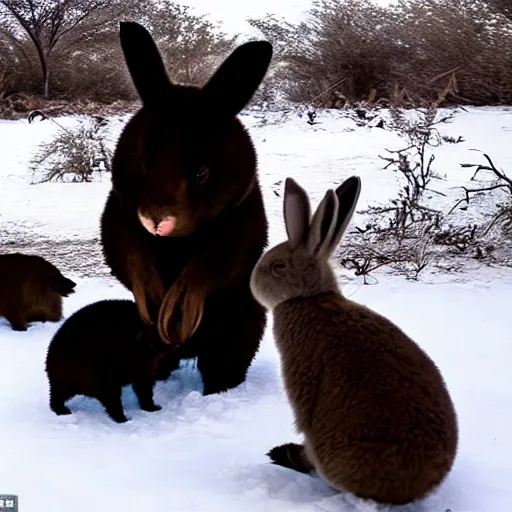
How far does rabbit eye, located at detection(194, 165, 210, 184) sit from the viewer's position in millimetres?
1247

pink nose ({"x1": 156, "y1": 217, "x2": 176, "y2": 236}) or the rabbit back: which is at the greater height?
pink nose ({"x1": 156, "y1": 217, "x2": 176, "y2": 236})

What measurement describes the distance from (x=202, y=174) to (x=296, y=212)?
0.66ft

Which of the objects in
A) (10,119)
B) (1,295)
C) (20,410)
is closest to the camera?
(20,410)

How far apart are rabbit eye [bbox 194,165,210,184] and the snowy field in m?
0.42

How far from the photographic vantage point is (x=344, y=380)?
1.05 m

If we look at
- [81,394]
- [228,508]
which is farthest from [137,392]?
[228,508]

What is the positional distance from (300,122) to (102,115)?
0.68 meters

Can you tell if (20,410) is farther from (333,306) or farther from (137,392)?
(333,306)

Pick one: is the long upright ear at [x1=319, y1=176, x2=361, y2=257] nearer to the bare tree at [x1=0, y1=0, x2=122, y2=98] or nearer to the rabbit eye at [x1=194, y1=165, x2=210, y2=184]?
the rabbit eye at [x1=194, y1=165, x2=210, y2=184]

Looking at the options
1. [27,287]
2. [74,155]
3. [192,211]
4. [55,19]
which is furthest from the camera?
[74,155]

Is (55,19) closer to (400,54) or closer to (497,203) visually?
(400,54)

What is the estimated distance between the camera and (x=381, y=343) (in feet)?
3.54

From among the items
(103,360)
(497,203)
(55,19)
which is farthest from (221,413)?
(55,19)

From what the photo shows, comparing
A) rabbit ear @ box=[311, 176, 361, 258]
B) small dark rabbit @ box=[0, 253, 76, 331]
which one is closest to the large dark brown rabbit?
rabbit ear @ box=[311, 176, 361, 258]
